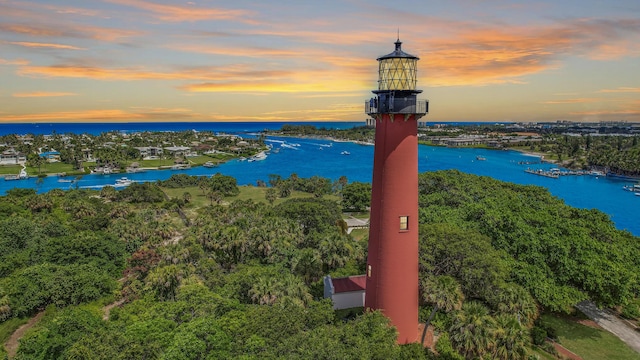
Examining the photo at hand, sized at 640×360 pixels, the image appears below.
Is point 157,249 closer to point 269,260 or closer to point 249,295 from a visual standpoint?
point 269,260

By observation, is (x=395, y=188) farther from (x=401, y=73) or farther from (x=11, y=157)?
(x=11, y=157)

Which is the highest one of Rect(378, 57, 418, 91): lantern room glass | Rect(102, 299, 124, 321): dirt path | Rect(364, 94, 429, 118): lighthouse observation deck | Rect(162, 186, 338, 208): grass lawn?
Rect(378, 57, 418, 91): lantern room glass

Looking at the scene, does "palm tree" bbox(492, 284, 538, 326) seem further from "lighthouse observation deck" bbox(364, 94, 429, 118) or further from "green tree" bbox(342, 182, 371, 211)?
"green tree" bbox(342, 182, 371, 211)

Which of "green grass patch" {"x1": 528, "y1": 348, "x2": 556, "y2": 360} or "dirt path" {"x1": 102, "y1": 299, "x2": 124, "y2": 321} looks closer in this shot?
"green grass patch" {"x1": 528, "y1": 348, "x2": 556, "y2": 360}

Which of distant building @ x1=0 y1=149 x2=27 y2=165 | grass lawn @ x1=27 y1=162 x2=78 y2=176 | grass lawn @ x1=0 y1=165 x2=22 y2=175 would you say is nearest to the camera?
grass lawn @ x1=0 y1=165 x2=22 y2=175

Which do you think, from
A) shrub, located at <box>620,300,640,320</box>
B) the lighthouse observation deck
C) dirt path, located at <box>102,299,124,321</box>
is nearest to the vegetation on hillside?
dirt path, located at <box>102,299,124,321</box>

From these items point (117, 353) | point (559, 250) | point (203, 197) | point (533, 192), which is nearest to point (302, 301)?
point (117, 353)
